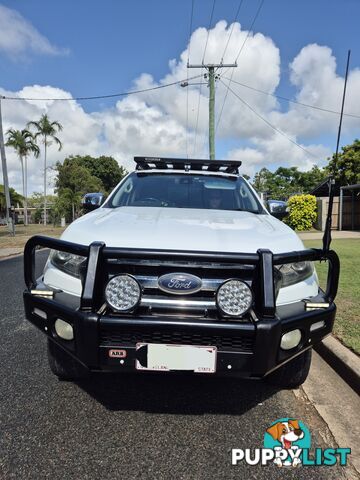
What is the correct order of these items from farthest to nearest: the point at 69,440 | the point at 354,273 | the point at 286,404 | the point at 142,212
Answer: the point at 354,273 < the point at 142,212 < the point at 286,404 < the point at 69,440

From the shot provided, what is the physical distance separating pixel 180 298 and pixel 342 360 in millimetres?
1840

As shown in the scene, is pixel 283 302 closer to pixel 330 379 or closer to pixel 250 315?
pixel 250 315

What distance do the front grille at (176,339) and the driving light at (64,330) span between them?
0.76 ft

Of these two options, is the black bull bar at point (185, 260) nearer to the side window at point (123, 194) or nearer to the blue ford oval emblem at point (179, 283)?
the blue ford oval emblem at point (179, 283)

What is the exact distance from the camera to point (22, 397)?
2.80 m

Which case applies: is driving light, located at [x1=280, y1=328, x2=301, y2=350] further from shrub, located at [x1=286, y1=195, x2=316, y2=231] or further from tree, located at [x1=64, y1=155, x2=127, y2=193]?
tree, located at [x1=64, y1=155, x2=127, y2=193]

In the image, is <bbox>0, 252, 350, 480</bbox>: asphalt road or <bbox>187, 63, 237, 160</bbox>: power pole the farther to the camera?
<bbox>187, 63, 237, 160</bbox>: power pole

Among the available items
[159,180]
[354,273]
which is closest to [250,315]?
[159,180]

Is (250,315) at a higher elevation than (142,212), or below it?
below

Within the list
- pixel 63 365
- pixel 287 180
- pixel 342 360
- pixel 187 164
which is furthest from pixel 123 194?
pixel 287 180

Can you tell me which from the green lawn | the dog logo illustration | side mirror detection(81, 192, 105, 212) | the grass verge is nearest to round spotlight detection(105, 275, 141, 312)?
the dog logo illustration

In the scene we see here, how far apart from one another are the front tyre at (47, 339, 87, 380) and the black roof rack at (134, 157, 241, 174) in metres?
2.26

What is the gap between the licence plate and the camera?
2.09 m

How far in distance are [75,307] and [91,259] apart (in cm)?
29
